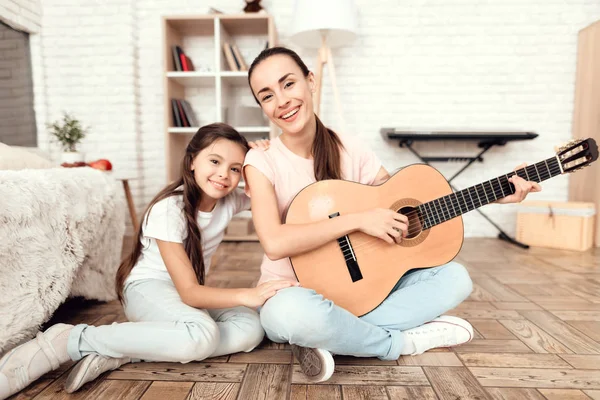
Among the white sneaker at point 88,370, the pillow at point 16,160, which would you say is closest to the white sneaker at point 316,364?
the white sneaker at point 88,370

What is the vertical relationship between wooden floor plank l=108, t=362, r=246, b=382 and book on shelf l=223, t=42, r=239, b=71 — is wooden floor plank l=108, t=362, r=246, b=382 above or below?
below

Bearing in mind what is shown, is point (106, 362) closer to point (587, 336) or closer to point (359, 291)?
point (359, 291)

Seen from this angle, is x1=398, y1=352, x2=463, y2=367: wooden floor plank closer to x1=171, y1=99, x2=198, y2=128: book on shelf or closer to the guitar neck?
the guitar neck

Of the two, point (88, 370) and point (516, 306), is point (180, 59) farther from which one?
point (516, 306)

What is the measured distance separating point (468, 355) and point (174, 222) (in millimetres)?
894

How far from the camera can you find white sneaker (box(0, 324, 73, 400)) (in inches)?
35.9

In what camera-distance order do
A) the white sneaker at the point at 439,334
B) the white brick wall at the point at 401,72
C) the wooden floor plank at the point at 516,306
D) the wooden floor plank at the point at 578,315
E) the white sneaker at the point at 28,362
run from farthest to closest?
the white brick wall at the point at 401,72 < the wooden floor plank at the point at 516,306 < the wooden floor plank at the point at 578,315 < the white sneaker at the point at 439,334 < the white sneaker at the point at 28,362

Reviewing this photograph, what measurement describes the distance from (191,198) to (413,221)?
0.65 m

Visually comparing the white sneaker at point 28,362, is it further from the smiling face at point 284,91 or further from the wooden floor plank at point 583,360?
the wooden floor plank at point 583,360

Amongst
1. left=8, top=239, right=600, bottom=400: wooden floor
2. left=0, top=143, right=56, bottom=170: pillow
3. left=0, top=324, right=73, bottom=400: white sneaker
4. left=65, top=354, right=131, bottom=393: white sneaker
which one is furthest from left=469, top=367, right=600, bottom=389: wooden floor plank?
left=0, top=143, right=56, bottom=170: pillow

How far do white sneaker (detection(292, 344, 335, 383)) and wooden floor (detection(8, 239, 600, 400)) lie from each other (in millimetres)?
26

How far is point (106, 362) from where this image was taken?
3.30 feet

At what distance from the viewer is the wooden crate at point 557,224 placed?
2.56 metres

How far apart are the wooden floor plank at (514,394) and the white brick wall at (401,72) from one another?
233cm
